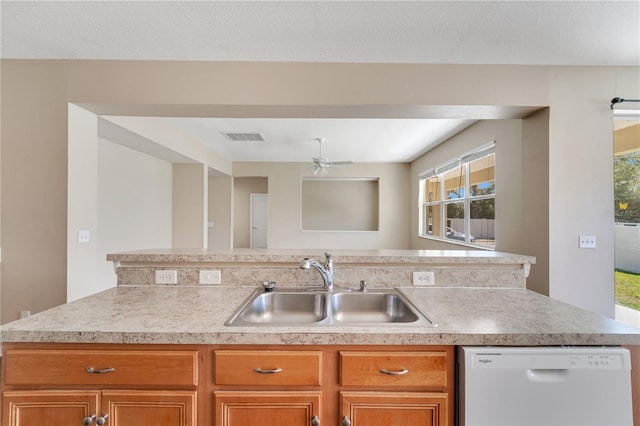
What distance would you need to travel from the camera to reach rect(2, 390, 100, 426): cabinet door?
1.05 m

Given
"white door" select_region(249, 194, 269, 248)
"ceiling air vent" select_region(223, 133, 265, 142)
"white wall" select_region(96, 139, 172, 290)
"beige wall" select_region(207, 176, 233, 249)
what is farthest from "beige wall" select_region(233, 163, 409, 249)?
"white door" select_region(249, 194, 269, 248)

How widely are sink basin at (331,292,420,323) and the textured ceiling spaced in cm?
174

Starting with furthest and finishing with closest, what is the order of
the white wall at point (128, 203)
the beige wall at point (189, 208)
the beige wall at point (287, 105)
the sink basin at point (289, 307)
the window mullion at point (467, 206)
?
the beige wall at point (189, 208) < the window mullion at point (467, 206) < the white wall at point (128, 203) < the beige wall at point (287, 105) < the sink basin at point (289, 307)

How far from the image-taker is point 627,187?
244 cm

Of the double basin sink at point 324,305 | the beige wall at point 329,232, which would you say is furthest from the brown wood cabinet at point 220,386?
the beige wall at point 329,232

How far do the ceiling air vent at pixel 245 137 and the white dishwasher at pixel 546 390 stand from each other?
4.16 meters

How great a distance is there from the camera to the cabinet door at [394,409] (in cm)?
106

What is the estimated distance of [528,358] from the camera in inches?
40.3

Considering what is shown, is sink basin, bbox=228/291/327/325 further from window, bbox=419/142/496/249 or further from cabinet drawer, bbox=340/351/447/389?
window, bbox=419/142/496/249

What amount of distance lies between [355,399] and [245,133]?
4.03 m

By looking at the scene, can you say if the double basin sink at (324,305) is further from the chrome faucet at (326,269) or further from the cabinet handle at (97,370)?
the cabinet handle at (97,370)

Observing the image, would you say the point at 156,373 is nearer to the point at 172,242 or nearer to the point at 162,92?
the point at 162,92

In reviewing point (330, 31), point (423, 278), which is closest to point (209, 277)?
point (423, 278)

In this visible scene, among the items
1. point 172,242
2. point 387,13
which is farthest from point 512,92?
point 172,242
